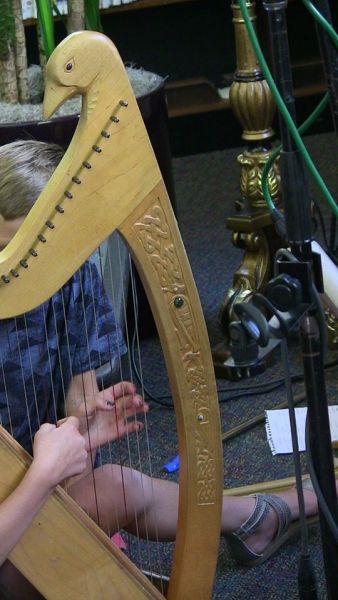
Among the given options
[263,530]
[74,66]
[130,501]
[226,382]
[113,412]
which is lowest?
[226,382]

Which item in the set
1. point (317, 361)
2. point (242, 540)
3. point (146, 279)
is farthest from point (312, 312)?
point (242, 540)

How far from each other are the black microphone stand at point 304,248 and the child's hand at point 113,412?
0.94ft

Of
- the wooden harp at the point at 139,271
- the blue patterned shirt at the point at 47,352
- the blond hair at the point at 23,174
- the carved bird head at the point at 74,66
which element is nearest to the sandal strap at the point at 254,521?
the wooden harp at the point at 139,271

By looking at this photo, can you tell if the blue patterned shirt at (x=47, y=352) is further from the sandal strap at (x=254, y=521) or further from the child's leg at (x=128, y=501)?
the sandal strap at (x=254, y=521)

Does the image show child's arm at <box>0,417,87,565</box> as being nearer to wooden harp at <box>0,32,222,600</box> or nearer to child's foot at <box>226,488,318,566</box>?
wooden harp at <box>0,32,222,600</box>

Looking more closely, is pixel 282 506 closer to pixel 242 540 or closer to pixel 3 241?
pixel 242 540

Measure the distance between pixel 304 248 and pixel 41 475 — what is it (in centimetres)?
41

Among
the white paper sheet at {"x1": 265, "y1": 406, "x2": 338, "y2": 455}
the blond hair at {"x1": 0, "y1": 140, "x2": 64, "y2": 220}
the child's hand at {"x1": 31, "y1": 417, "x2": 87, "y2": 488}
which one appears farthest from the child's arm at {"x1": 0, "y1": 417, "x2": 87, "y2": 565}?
the white paper sheet at {"x1": 265, "y1": 406, "x2": 338, "y2": 455}

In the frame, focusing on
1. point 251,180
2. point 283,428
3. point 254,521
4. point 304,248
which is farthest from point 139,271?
point 251,180

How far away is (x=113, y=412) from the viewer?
1315 mm

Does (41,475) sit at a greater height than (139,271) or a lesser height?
lesser

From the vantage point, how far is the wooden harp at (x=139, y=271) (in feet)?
3.39

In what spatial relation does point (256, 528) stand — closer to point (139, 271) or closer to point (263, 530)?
point (263, 530)

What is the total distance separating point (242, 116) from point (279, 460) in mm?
707
